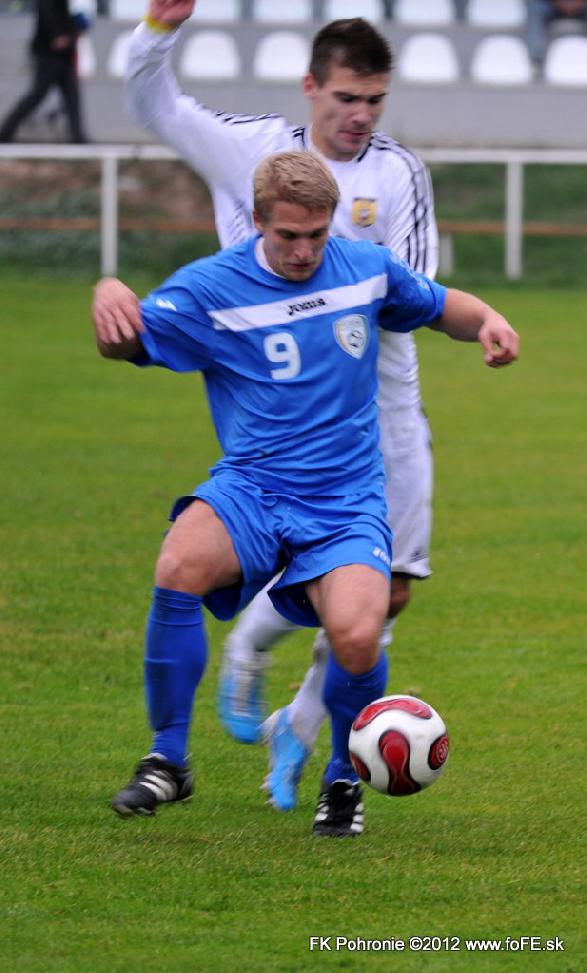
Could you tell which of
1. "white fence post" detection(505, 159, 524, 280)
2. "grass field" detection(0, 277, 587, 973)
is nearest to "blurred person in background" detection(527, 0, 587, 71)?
"white fence post" detection(505, 159, 524, 280)

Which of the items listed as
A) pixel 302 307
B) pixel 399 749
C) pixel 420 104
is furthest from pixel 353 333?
pixel 420 104

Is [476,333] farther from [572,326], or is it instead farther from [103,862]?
[572,326]

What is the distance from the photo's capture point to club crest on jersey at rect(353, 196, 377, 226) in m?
5.46

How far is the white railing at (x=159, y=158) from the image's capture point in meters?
20.5

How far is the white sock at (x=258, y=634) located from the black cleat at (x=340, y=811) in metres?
0.79

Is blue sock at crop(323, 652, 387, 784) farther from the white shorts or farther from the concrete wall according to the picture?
the concrete wall

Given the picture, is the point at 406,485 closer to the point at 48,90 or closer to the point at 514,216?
the point at 514,216

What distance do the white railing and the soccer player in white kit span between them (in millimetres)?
14972

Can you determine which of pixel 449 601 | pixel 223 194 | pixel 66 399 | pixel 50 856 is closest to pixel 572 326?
pixel 66 399

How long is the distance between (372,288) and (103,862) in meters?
1.69

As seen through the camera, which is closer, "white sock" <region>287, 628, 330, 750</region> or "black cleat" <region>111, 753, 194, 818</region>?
"black cleat" <region>111, 753, 194, 818</region>

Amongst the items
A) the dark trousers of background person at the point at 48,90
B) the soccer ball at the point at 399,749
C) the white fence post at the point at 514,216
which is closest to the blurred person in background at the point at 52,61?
the dark trousers of background person at the point at 48,90

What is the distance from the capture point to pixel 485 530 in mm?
9508

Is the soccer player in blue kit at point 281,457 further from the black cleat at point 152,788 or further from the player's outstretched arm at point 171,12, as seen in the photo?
the player's outstretched arm at point 171,12
